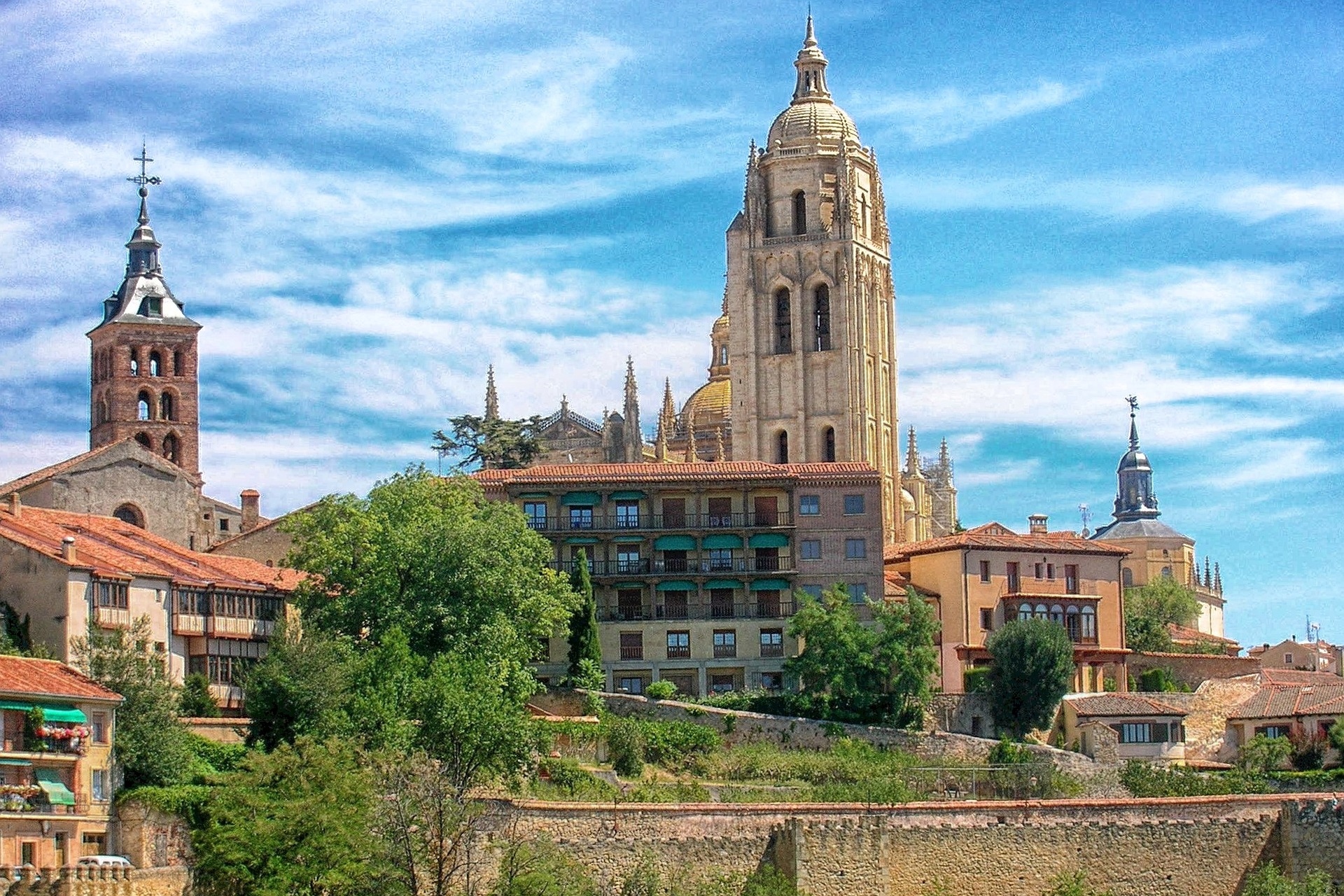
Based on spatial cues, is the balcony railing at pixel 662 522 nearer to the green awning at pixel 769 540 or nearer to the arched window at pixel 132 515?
the green awning at pixel 769 540

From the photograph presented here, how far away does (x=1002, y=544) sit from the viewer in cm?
8875

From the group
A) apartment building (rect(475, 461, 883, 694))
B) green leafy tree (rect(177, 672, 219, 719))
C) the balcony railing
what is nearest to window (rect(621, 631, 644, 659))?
apartment building (rect(475, 461, 883, 694))

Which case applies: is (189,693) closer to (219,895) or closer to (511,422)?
(219,895)

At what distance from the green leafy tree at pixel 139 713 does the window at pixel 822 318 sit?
68.5m

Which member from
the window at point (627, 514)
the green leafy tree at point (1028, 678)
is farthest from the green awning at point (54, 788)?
the green leafy tree at point (1028, 678)

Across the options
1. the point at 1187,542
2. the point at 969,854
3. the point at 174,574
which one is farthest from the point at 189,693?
the point at 1187,542

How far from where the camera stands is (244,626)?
74250 millimetres

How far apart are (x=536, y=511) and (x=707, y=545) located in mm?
5917

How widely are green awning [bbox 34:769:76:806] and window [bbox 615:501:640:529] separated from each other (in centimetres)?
3089

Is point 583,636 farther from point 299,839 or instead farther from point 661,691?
point 299,839

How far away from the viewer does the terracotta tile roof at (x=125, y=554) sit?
2667 inches

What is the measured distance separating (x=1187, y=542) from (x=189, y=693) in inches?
4002

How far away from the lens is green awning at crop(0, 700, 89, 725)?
5803 centimetres

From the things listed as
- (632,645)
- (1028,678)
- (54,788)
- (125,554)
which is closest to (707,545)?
(632,645)
